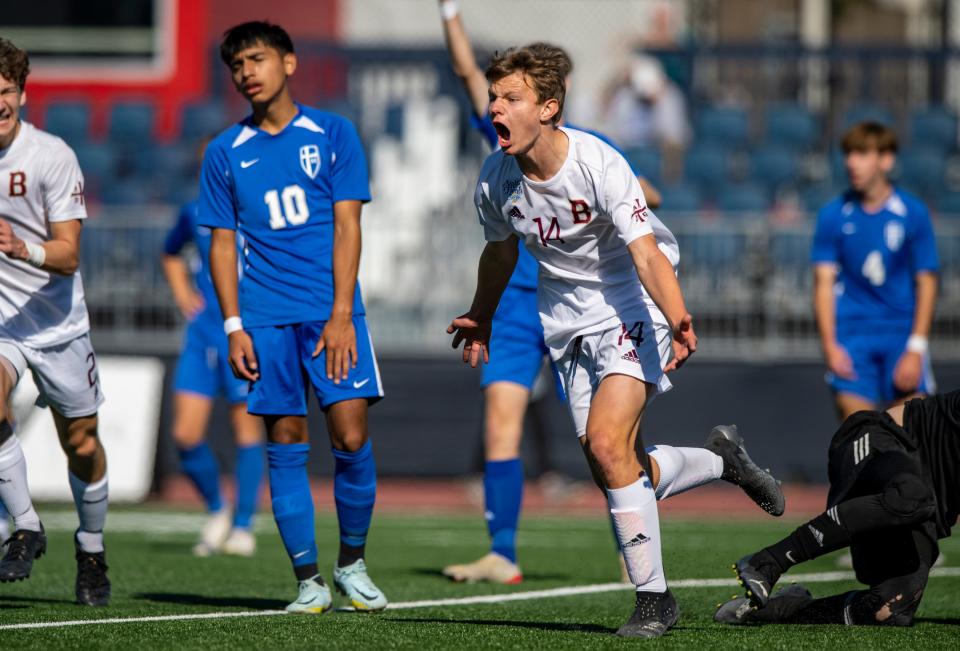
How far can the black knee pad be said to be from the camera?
529cm

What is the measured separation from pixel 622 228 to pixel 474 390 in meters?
8.64

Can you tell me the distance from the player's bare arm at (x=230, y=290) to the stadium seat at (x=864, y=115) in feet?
37.9

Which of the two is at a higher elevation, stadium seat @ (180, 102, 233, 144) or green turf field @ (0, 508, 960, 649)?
stadium seat @ (180, 102, 233, 144)

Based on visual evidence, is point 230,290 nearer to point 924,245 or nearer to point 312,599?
point 312,599

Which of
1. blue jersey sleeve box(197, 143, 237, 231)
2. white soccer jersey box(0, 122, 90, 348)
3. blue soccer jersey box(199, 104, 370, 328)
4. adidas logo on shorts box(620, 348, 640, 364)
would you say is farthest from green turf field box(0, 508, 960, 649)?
blue jersey sleeve box(197, 143, 237, 231)

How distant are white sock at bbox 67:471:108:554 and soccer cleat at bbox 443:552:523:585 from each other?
1899 mm

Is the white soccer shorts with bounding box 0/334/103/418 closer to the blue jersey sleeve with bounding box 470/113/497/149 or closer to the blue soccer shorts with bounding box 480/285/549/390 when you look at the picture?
the blue soccer shorts with bounding box 480/285/549/390

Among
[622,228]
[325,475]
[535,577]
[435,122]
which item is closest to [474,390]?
[325,475]

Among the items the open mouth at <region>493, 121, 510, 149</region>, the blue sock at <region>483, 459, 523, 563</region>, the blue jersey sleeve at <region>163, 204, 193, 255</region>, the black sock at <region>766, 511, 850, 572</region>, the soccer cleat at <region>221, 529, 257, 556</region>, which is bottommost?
the soccer cleat at <region>221, 529, 257, 556</region>

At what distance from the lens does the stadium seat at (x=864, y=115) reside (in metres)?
16.4

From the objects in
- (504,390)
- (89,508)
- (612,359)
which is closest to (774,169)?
(504,390)

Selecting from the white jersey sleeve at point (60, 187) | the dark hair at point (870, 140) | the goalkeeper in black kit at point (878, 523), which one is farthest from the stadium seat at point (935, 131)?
the white jersey sleeve at point (60, 187)

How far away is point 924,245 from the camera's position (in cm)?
865

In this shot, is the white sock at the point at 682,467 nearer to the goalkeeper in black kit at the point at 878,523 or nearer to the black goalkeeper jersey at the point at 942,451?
the goalkeeper in black kit at the point at 878,523
